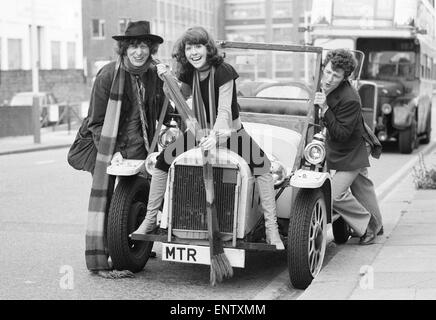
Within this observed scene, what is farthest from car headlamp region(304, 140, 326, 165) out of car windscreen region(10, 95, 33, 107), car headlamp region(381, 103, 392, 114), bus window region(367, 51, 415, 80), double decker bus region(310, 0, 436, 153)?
car windscreen region(10, 95, 33, 107)

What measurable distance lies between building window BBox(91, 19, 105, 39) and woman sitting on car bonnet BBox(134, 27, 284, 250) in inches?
2517

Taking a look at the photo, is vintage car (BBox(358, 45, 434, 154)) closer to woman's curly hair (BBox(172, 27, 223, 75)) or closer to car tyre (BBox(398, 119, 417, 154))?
car tyre (BBox(398, 119, 417, 154))

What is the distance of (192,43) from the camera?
6504 millimetres

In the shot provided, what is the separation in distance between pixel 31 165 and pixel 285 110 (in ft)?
34.8

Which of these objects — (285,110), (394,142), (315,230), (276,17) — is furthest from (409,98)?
(276,17)

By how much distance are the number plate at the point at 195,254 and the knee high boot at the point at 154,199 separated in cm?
28

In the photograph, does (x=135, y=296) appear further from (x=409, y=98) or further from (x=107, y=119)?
(x=409, y=98)

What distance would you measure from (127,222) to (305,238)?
1369 millimetres

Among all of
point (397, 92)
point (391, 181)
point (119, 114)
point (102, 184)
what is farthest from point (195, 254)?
point (397, 92)

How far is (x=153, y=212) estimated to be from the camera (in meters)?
6.81

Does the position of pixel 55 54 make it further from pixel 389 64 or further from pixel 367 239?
pixel 367 239

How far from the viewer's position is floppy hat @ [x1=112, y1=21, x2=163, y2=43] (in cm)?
701

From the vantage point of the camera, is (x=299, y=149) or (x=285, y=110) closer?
(x=299, y=149)

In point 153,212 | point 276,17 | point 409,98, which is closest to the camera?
point 153,212
